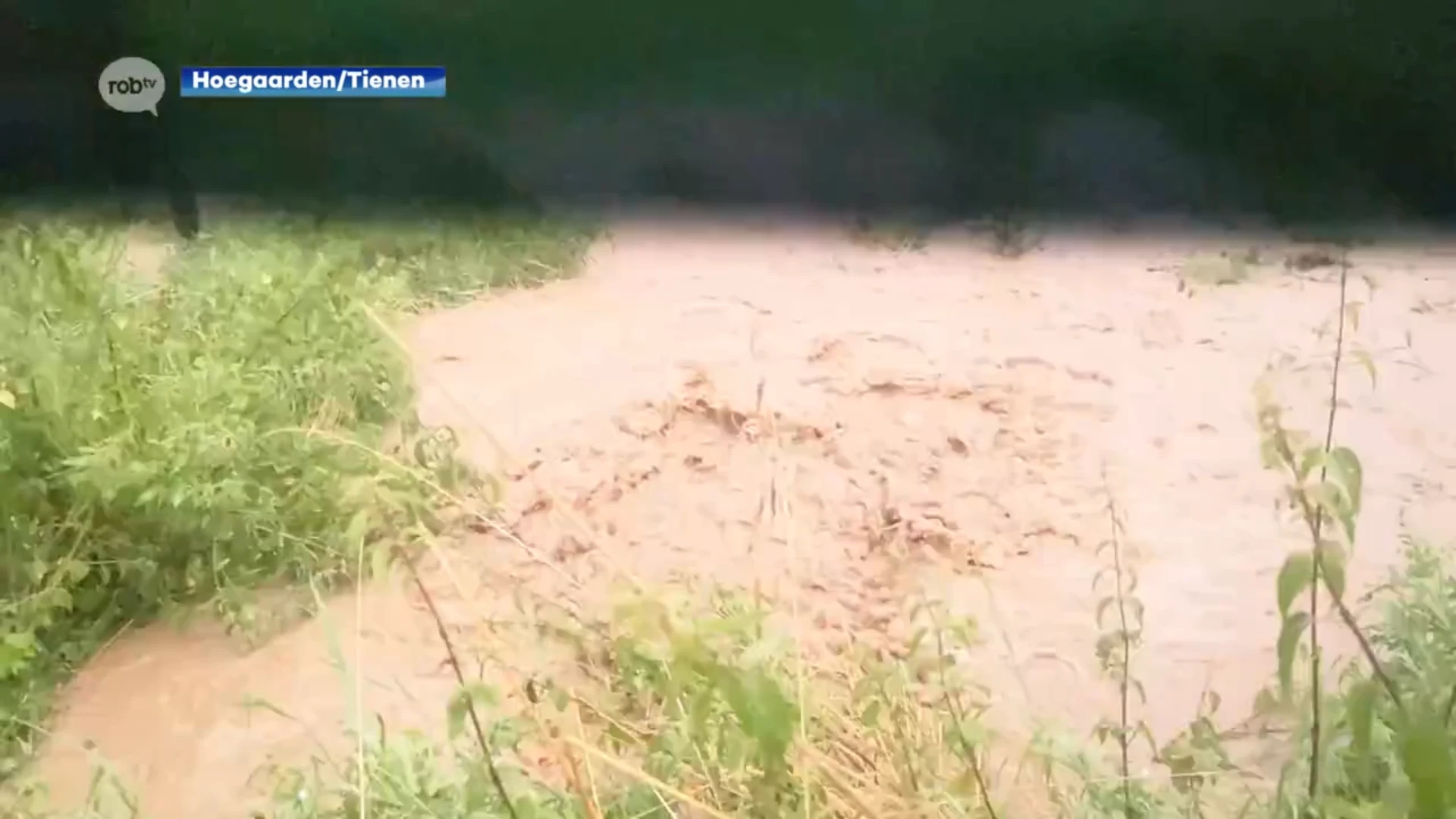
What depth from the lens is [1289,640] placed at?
2.60 ft

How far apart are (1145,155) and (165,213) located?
31.1 inches

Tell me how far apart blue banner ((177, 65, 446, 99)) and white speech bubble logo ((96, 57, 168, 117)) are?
0.16 ft

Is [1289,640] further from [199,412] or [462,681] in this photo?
[199,412]

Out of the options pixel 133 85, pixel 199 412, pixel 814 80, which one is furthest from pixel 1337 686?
pixel 133 85

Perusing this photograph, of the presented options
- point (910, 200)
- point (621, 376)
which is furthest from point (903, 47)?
point (621, 376)

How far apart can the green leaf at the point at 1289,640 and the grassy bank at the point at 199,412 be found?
0.58m

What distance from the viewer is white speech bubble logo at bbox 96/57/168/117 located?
1.06m

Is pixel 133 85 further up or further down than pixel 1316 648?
further up

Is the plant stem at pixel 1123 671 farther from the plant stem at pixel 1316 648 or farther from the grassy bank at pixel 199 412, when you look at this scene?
the grassy bank at pixel 199 412

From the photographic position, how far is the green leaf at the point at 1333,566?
837 millimetres

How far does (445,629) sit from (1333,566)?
2.03 ft

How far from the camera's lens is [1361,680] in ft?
2.92

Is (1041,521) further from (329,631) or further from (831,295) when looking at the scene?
(329,631)

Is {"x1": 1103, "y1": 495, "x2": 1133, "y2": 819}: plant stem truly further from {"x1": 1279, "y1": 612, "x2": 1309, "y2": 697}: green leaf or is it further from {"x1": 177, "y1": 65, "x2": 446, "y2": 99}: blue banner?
{"x1": 177, "y1": 65, "x2": 446, "y2": 99}: blue banner
